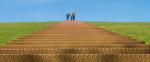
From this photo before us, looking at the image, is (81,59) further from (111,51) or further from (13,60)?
(111,51)

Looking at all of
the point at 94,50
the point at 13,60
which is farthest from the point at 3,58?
the point at 94,50

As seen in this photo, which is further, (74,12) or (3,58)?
(74,12)

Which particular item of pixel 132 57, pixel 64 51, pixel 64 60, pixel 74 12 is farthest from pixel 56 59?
pixel 74 12

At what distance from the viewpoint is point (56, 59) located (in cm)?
390

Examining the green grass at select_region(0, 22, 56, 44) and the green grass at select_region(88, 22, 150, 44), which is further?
the green grass at select_region(88, 22, 150, 44)

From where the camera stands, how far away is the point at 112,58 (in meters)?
3.87

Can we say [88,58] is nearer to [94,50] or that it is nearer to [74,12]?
[94,50]

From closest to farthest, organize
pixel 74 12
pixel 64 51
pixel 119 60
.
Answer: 1. pixel 119 60
2. pixel 64 51
3. pixel 74 12

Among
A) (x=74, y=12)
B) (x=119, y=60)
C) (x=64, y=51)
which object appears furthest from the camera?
(x=74, y=12)

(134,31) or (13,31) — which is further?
(134,31)

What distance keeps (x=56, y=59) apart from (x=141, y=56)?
68 cm

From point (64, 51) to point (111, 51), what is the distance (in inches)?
20.1

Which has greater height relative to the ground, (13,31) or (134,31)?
(13,31)

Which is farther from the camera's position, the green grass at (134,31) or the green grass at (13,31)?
the green grass at (134,31)
